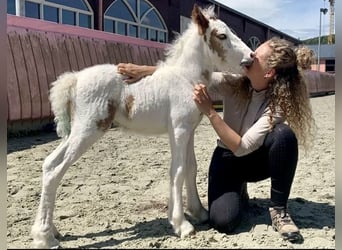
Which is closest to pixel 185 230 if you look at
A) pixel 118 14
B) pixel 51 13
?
pixel 51 13

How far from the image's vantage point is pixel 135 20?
52.5 ft

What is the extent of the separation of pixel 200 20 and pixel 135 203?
1658 mm

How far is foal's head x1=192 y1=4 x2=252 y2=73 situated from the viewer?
9.70ft

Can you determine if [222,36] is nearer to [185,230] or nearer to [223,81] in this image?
[223,81]

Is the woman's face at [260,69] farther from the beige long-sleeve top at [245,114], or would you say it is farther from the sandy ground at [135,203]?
the sandy ground at [135,203]

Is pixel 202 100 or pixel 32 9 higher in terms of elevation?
pixel 32 9

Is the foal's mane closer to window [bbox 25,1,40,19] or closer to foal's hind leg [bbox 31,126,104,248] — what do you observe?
foal's hind leg [bbox 31,126,104,248]

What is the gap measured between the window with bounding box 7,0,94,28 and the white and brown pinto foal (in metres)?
8.14

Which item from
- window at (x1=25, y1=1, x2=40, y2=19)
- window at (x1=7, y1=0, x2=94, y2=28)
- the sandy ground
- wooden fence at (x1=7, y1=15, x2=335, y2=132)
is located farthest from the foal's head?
window at (x1=25, y1=1, x2=40, y2=19)

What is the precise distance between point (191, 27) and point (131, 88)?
2.21ft

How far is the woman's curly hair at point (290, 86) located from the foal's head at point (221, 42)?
0.24m

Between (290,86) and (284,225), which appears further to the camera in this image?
(290,86)

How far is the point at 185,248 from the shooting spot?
8.66ft


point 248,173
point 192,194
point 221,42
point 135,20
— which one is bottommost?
point 192,194
